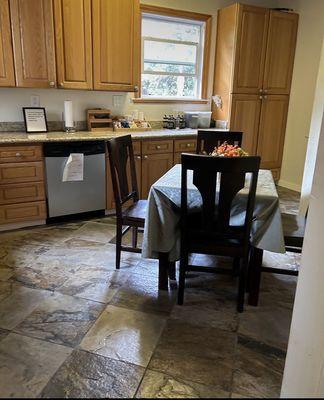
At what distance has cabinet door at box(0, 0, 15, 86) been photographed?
120 inches

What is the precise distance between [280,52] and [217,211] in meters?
3.45

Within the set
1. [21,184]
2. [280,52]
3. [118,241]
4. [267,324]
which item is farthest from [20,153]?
[280,52]

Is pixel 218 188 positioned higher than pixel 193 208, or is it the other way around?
pixel 218 188

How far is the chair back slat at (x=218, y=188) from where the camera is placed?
1.86 m

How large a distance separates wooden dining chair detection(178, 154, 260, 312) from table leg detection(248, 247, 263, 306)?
13 centimetres

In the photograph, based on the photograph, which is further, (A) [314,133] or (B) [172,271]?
(A) [314,133]

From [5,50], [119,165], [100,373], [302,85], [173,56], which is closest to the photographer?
[100,373]

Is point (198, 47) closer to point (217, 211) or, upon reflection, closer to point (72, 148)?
point (72, 148)

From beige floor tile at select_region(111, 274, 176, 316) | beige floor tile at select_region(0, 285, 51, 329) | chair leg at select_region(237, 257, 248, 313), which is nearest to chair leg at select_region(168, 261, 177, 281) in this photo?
beige floor tile at select_region(111, 274, 176, 316)

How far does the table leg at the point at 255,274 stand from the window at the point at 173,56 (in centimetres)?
285

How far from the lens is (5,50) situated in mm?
3115

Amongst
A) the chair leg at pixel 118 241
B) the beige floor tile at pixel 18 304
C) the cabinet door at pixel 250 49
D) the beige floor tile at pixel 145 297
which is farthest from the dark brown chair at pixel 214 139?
the beige floor tile at pixel 18 304

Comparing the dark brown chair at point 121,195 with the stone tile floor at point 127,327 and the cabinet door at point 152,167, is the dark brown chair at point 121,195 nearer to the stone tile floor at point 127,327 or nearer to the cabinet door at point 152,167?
the stone tile floor at point 127,327

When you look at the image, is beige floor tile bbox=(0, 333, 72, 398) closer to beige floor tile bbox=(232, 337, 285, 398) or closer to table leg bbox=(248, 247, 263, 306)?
beige floor tile bbox=(232, 337, 285, 398)
